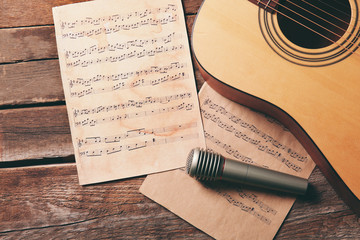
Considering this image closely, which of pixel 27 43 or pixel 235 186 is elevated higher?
pixel 27 43

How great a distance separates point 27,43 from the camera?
0.81 meters

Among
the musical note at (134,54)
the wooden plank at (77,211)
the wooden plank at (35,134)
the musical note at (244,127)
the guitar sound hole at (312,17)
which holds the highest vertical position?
the guitar sound hole at (312,17)

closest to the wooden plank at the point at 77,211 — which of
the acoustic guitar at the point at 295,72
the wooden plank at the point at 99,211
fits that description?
the wooden plank at the point at 99,211

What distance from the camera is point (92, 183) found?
759mm

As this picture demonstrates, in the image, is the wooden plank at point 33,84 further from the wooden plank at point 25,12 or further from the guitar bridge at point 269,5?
the guitar bridge at point 269,5

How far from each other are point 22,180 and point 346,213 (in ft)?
2.69

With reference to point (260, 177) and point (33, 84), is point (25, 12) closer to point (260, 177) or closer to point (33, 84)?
point (33, 84)

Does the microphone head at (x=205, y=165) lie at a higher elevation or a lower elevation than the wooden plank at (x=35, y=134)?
higher

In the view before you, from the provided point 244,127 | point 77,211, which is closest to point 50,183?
point 77,211

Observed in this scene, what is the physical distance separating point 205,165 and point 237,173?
0.26 ft

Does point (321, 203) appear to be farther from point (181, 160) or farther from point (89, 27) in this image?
point (89, 27)

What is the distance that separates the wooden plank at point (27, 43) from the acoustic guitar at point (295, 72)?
0.40m

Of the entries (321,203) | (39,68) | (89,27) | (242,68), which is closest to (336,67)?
(242,68)

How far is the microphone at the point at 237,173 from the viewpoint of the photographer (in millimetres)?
673
